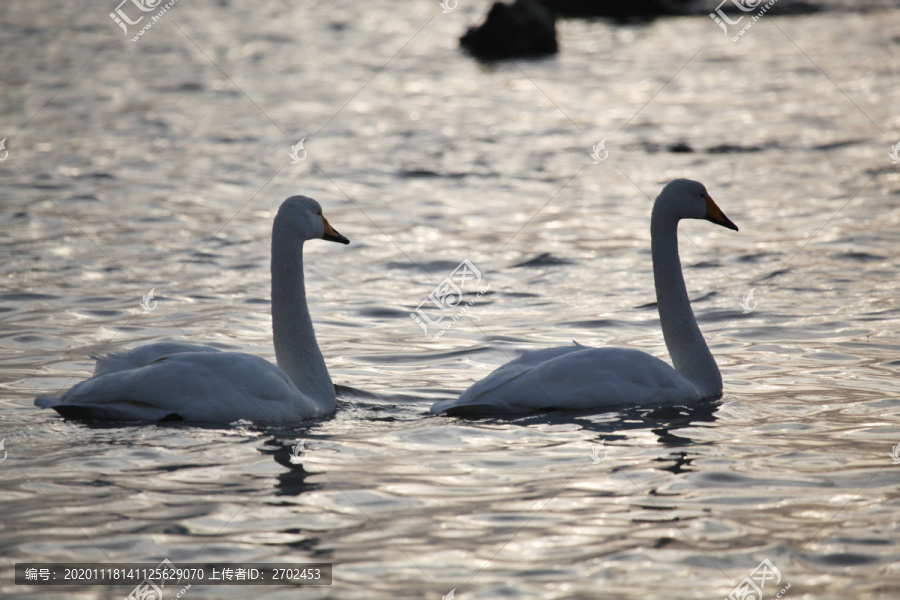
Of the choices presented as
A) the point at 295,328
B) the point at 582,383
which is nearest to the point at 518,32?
the point at 295,328

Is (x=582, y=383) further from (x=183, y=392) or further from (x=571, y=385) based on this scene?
(x=183, y=392)

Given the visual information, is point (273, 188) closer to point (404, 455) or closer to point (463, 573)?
point (404, 455)

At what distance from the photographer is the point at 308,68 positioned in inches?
1169

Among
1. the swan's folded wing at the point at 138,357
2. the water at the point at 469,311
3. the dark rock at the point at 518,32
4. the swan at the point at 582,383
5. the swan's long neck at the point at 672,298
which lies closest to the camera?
the water at the point at 469,311

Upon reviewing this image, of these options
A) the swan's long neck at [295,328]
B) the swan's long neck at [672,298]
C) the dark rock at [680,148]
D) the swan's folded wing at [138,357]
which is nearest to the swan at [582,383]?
the swan's long neck at [672,298]

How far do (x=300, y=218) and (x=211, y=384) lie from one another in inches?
56.7

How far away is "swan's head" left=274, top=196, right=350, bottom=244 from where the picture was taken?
25.8 ft

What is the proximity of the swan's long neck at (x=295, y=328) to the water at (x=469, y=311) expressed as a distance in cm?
37

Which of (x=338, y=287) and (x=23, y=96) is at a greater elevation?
(x=23, y=96)

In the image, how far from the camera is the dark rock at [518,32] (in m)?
32.0

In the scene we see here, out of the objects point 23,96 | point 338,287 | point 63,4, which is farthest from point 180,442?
point 63,4

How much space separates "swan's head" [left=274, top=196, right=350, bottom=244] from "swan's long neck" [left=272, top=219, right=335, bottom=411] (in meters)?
0.06

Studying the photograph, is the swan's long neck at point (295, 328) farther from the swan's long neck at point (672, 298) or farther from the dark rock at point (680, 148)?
the dark rock at point (680, 148)

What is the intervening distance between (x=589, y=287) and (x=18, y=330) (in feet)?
19.9
